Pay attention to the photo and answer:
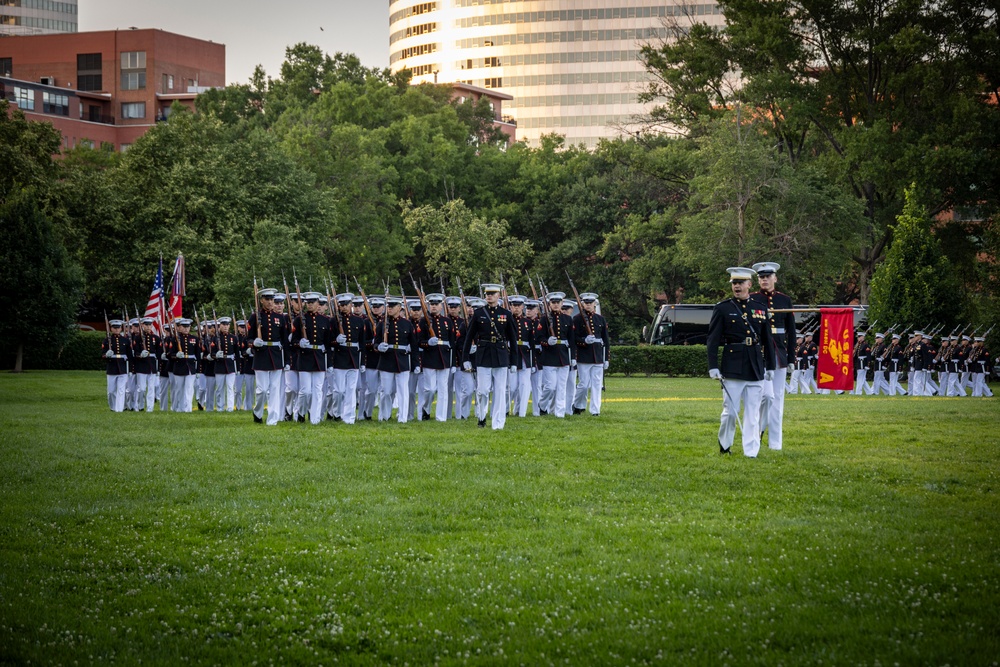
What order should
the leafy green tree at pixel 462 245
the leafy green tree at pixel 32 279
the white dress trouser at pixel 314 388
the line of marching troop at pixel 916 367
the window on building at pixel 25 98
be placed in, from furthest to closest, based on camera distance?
1. the window on building at pixel 25 98
2. the leafy green tree at pixel 462 245
3. the leafy green tree at pixel 32 279
4. the line of marching troop at pixel 916 367
5. the white dress trouser at pixel 314 388

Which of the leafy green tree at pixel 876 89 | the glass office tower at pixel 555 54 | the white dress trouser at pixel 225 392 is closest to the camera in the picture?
the white dress trouser at pixel 225 392

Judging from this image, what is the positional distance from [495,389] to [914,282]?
103 feet

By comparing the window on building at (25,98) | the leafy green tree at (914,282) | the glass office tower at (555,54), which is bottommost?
the leafy green tree at (914,282)

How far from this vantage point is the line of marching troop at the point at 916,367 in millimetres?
38188

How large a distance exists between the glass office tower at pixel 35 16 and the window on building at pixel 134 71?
81.1 meters

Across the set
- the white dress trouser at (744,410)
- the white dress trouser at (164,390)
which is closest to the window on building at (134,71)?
the white dress trouser at (164,390)

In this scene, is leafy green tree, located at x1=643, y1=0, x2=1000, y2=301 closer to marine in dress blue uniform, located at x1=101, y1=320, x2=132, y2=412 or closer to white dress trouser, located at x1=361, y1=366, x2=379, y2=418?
white dress trouser, located at x1=361, y1=366, x2=379, y2=418

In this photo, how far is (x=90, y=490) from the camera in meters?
11.8

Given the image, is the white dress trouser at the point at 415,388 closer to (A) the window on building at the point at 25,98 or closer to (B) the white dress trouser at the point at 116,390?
(B) the white dress trouser at the point at 116,390

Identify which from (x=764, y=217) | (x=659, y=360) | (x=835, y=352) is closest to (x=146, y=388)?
(x=835, y=352)

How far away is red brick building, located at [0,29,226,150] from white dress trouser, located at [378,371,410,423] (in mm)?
84951

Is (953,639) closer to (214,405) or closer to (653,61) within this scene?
(214,405)

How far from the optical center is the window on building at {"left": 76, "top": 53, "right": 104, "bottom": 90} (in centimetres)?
10338

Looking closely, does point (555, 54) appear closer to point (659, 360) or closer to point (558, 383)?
point (659, 360)
